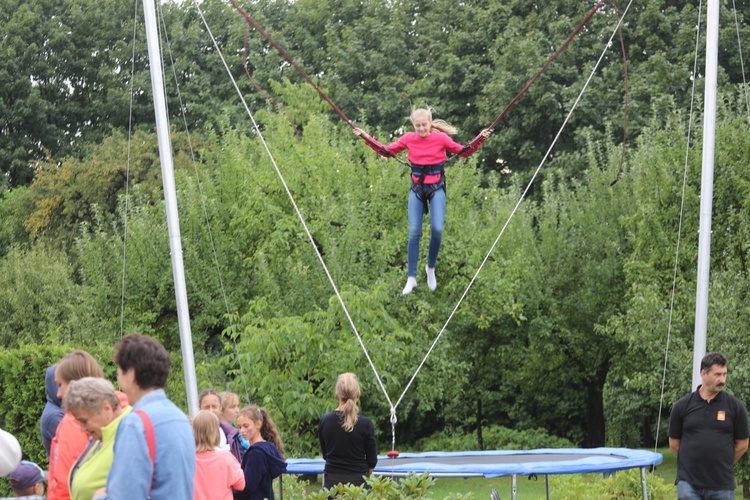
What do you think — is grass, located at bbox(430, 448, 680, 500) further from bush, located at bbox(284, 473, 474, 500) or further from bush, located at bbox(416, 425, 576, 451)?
bush, located at bbox(284, 473, 474, 500)

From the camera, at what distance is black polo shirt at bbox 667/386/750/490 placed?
740cm

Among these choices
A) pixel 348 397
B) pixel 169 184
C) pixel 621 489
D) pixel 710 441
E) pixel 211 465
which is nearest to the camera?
pixel 211 465

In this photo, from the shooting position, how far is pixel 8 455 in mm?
Answer: 5328

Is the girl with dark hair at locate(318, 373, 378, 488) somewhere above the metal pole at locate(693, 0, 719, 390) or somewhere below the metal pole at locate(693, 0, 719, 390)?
below

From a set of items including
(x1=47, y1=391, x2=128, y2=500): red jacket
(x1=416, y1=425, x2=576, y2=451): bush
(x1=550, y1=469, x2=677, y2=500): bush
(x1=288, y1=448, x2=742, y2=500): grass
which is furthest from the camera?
(x1=416, y1=425, x2=576, y2=451): bush

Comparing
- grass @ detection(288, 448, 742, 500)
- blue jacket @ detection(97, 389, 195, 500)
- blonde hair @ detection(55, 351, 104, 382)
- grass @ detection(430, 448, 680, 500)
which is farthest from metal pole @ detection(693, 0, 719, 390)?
grass @ detection(430, 448, 680, 500)

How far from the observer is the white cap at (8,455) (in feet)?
17.4

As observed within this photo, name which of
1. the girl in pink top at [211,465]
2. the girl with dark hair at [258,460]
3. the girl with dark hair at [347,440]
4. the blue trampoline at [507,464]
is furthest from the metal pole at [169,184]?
the girl in pink top at [211,465]

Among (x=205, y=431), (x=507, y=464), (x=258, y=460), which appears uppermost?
(x=205, y=431)

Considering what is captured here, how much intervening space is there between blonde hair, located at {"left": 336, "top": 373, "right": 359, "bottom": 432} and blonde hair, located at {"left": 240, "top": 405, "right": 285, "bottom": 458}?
1.61 ft

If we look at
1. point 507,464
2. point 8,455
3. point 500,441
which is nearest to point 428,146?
point 507,464

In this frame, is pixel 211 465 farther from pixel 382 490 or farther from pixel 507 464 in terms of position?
pixel 507 464

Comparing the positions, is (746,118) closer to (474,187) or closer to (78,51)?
(474,187)

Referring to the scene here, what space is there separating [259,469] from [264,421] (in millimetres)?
394
